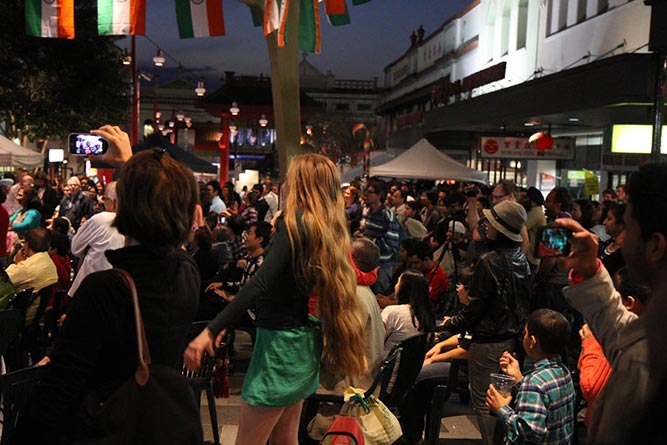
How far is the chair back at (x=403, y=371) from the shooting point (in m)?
4.69

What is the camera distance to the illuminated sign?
14.6m

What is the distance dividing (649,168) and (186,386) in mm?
1472

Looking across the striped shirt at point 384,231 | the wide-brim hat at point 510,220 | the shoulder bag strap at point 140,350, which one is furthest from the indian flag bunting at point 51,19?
the shoulder bag strap at point 140,350

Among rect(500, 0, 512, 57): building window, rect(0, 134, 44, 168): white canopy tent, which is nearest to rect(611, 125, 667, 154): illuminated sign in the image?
rect(0, 134, 44, 168): white canopy tent

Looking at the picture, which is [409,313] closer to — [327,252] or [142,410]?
[327,252]

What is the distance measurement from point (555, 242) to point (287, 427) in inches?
77.4

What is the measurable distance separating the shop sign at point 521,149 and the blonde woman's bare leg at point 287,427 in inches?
691

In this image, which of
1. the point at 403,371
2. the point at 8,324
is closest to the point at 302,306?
the point at 403,371

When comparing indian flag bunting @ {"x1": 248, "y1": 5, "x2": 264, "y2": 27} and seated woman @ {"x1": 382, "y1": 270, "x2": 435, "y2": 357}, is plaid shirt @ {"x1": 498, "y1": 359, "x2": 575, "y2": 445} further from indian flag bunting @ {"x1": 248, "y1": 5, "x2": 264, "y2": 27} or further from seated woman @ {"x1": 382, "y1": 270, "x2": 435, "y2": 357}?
indian flag bunting @ {"x1": 248, "y1": 5, "x2": 264, "y2": 27}

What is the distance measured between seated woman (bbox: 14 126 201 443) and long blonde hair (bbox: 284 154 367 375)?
1.06m

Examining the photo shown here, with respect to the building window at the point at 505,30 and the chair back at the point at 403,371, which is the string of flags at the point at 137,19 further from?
the building window at the point at 505,30

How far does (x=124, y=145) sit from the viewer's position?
3.32 meters

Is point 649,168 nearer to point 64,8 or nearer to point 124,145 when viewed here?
point 124,145

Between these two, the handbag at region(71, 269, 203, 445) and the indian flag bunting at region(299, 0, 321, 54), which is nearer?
the handbag at region(71, 269, 203, 445)
